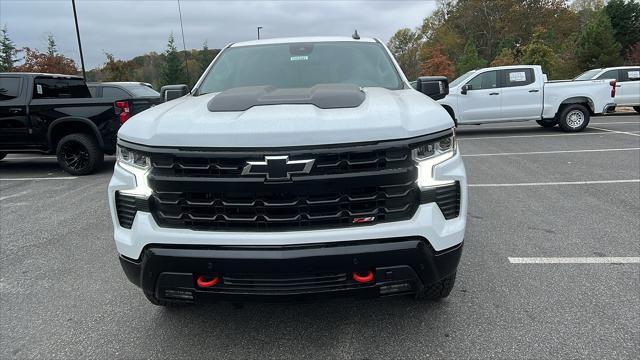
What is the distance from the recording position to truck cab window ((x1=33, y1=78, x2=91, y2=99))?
28.9 feet

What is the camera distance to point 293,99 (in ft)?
9.23

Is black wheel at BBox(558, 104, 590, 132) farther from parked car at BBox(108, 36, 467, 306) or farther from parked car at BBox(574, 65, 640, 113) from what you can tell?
parked car at BBox(108, 36, 467, 306)

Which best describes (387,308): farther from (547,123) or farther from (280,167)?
(547,123)

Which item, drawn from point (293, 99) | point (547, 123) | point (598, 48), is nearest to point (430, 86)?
point (293, 99)

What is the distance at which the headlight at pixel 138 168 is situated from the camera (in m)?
2.52

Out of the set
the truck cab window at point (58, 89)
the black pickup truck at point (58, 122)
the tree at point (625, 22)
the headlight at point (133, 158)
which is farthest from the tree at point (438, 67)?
the headlight at point (133, 158)

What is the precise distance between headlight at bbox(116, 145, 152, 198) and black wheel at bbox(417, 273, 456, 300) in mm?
1809

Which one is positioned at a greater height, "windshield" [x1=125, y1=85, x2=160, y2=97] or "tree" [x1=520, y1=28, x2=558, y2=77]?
"tree" [x1=520, y1=28, x2=558, y2=77]

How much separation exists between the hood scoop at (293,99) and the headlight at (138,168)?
0.49 meters

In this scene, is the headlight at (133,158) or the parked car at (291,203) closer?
the parked car at (291,203)

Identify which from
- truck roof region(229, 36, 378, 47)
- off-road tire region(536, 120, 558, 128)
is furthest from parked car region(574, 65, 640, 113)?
truck roof region(229, 36, 378, 47)

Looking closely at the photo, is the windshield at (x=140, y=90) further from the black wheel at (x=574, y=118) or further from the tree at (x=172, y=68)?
the tree at (x=172, y=68)

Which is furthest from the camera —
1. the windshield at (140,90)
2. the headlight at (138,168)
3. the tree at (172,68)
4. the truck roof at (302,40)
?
the tree at (172,68)

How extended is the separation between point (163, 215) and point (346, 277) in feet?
3.37
